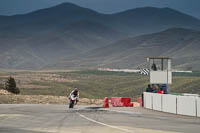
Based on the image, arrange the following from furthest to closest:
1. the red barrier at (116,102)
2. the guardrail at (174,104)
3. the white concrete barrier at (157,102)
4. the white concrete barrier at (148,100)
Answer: the red barrier at (116,102) → the white concrete barrier at (148,100) → the white concrete barrier at (157,102) → the guardrail at (174,104)

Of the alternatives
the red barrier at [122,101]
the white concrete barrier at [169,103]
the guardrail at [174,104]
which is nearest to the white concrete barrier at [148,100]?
the guardrail at [174,104]

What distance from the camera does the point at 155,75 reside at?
3988 cm

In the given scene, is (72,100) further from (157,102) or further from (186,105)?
(186,105)

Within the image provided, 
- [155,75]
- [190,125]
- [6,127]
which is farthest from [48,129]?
[155,75]

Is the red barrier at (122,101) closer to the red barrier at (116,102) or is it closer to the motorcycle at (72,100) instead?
the red barrier at (116,102)

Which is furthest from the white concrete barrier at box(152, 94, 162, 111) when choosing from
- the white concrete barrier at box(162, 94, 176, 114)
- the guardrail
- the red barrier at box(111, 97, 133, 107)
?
the red barrier at box(111, 97, 133, 107)

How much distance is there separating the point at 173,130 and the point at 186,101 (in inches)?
345

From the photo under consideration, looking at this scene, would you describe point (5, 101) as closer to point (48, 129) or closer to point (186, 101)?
point (186, 101)

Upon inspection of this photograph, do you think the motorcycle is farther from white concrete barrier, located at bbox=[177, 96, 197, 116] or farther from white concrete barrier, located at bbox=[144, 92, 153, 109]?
white concrete barrier, located at bbox=[177, 96, 197, 116]

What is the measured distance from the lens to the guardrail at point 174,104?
2716 cm

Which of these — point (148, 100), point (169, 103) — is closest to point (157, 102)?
point (148, 100)

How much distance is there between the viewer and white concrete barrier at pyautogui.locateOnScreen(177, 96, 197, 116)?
27.2m

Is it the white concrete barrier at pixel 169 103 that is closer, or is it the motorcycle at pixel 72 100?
the white concrete barrier at pixel 169 103

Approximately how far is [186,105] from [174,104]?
1639 millimetres
